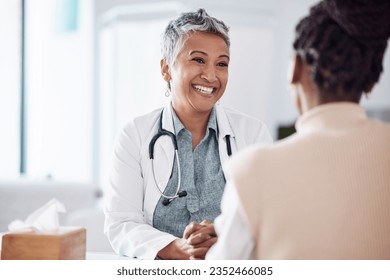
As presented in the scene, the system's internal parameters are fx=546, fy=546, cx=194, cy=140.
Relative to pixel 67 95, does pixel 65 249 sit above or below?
below

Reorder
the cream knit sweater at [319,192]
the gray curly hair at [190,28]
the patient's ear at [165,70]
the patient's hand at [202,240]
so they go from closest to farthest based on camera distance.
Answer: the cream knit sweater at [319,192]
the patient's hand at [202,240]
the gray curly hair at [190,28]
the patient's ear at [165,70]

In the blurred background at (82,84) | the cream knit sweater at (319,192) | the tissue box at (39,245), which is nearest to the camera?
the cream knit sweater at (319,192)

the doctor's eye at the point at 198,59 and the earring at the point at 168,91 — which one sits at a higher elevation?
the doctor's eye at the point at 198,59

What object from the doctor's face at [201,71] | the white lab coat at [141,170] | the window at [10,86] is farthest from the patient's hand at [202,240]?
the window at [10,86]

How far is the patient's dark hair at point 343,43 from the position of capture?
2.82ft

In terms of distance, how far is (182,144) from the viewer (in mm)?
1627

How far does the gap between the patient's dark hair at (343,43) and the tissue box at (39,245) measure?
0.58 meters

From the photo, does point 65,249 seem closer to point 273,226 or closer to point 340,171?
point 273,226

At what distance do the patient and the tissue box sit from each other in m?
0.35

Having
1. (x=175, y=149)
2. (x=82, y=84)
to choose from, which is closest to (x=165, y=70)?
(x=175, y=149)

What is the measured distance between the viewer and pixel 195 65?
162cm

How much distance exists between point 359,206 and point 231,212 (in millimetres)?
195

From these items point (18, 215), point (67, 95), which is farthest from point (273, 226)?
point (67, 95)

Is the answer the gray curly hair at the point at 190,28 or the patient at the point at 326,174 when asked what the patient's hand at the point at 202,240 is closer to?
the patient at the point at 326,174
